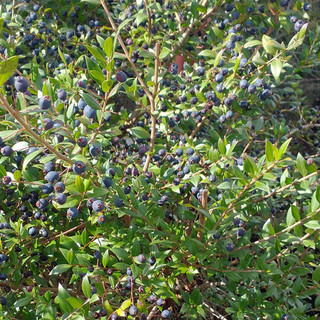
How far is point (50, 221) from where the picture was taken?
173cm

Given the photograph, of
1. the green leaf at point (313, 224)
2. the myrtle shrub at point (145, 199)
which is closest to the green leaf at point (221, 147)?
the myrtle shrub at point (145, 199)

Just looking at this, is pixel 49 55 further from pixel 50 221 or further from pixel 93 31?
pixel 50 221

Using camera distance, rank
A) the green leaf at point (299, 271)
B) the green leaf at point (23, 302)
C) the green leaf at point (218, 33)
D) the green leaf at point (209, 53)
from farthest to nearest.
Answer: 1. the green leaf at point (218, 33)
2. the green leaf at point (209, 53)
3. the green leaf at point (299, 271)
4. the green leaf at point (23, 302)

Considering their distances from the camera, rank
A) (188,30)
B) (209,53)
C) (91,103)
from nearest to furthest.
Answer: (91,103) → (209,53) → (188,30)

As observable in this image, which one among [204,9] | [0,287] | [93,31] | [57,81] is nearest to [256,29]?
[204,9]

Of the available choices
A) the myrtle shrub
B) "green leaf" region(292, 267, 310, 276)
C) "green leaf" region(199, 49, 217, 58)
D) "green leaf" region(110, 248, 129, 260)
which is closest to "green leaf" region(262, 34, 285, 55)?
the myrtle shrub

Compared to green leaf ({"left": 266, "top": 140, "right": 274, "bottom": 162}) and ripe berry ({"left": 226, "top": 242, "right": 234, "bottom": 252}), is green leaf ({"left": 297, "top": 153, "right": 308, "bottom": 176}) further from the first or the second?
ripe berry ({"left": 226, "top": 242, "right": 234, "bottom": 252})

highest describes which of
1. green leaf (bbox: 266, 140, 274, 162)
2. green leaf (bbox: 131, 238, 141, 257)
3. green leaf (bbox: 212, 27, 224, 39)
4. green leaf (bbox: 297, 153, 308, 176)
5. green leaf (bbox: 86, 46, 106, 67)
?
green leaf (bbox: 86, 46, 106, 67)

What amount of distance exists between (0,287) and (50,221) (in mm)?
334

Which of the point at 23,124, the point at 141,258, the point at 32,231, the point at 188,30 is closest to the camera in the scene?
the point at 23,124

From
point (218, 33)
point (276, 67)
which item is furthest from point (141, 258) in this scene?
point (218, 33)

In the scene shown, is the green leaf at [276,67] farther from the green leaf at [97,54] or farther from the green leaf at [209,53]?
the green leaf at [97,54]

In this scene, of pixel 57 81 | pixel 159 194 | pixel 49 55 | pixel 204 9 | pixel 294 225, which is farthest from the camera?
pixel 49 55

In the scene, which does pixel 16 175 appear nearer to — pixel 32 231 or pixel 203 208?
pixel 32 231
